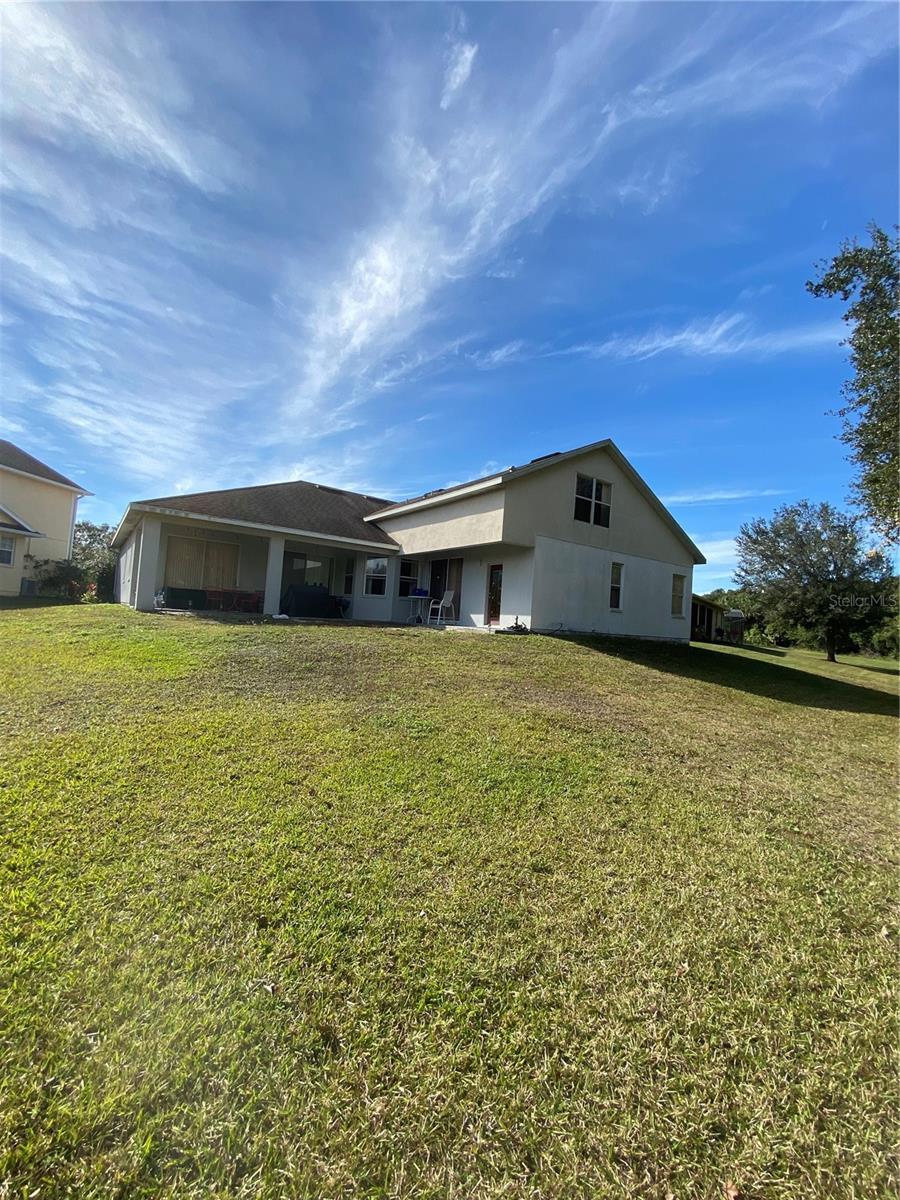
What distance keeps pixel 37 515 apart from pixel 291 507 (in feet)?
52.5

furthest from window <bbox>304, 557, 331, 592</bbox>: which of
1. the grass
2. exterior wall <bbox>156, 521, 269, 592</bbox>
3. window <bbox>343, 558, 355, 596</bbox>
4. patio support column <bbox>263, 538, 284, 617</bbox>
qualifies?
the grass

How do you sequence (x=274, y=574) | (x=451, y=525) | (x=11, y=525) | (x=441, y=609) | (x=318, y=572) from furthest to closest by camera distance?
(x=11, y=525) → (x=318, y=572) → (x=441, y=609) → (x=451, y=525) → (x=274, y=574)

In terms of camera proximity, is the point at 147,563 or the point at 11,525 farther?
the point at 11,525

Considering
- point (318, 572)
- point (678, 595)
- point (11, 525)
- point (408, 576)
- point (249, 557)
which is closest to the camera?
point (408, 576)

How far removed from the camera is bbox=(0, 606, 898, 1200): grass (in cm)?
171

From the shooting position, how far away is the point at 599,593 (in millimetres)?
15328

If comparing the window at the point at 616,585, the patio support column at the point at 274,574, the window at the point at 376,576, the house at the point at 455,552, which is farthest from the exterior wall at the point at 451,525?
the window at the point at 616,585

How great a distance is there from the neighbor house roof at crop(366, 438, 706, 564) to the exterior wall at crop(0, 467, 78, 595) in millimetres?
15018

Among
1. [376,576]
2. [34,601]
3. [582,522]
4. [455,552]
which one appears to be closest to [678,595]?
[582,522]

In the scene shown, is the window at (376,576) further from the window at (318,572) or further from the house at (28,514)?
the house at (28,514)

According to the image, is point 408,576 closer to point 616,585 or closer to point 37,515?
point 616,585

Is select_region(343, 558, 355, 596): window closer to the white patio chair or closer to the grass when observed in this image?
the white patio chair

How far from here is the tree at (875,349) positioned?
10.2 meters

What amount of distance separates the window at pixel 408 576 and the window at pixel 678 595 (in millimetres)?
9087
